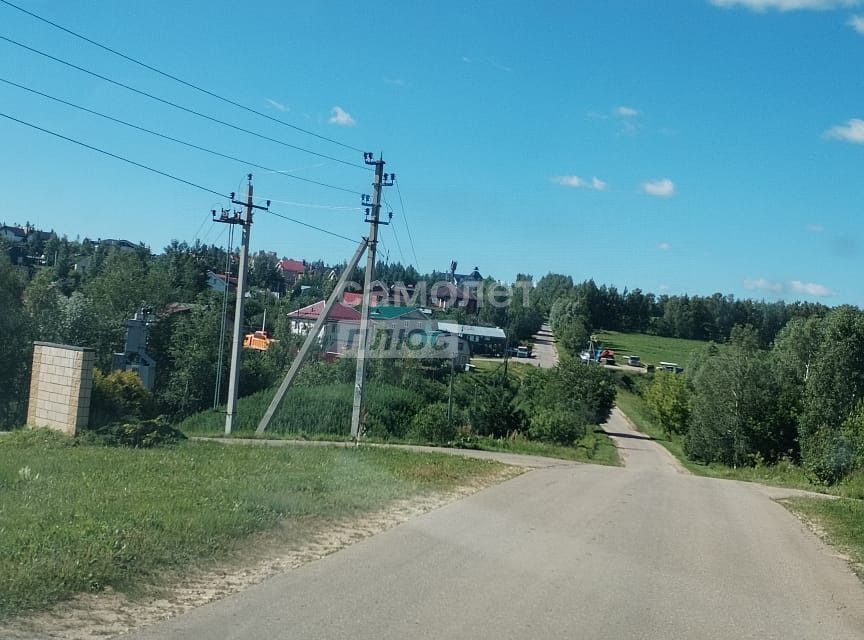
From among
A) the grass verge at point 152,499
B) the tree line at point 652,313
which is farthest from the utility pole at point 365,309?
the tree line at point 652,313

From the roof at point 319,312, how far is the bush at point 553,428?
404 inches

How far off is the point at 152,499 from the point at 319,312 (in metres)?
33.5

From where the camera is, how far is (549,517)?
35.1 feet

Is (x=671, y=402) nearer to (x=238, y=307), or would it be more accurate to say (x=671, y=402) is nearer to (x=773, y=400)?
(x=773, y=400)

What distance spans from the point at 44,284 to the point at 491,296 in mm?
23223

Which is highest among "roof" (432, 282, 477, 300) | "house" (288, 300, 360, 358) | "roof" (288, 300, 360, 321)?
"roof" (432, 282, 477, 300)

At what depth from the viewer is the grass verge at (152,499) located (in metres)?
6.17

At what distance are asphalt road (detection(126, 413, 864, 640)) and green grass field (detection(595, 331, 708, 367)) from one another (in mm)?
64391

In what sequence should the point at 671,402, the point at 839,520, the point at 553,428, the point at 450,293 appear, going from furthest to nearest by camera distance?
the point at 671,402 → the point at 450,293 → the point at 553,428 → the point at 839,520

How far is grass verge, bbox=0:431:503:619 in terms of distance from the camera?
Result: 6.17 m

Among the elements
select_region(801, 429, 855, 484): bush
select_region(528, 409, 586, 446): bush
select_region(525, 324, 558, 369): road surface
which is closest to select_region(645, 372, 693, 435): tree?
select_region(525, 324, 558, 369): road surface

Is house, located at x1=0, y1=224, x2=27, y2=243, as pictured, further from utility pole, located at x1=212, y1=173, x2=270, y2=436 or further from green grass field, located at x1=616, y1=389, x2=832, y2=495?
utility pole, located at x1=212, y1=173, x2=270, y2=436

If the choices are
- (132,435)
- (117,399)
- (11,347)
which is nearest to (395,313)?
(117,399)

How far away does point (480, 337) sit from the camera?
39719 millimetres
